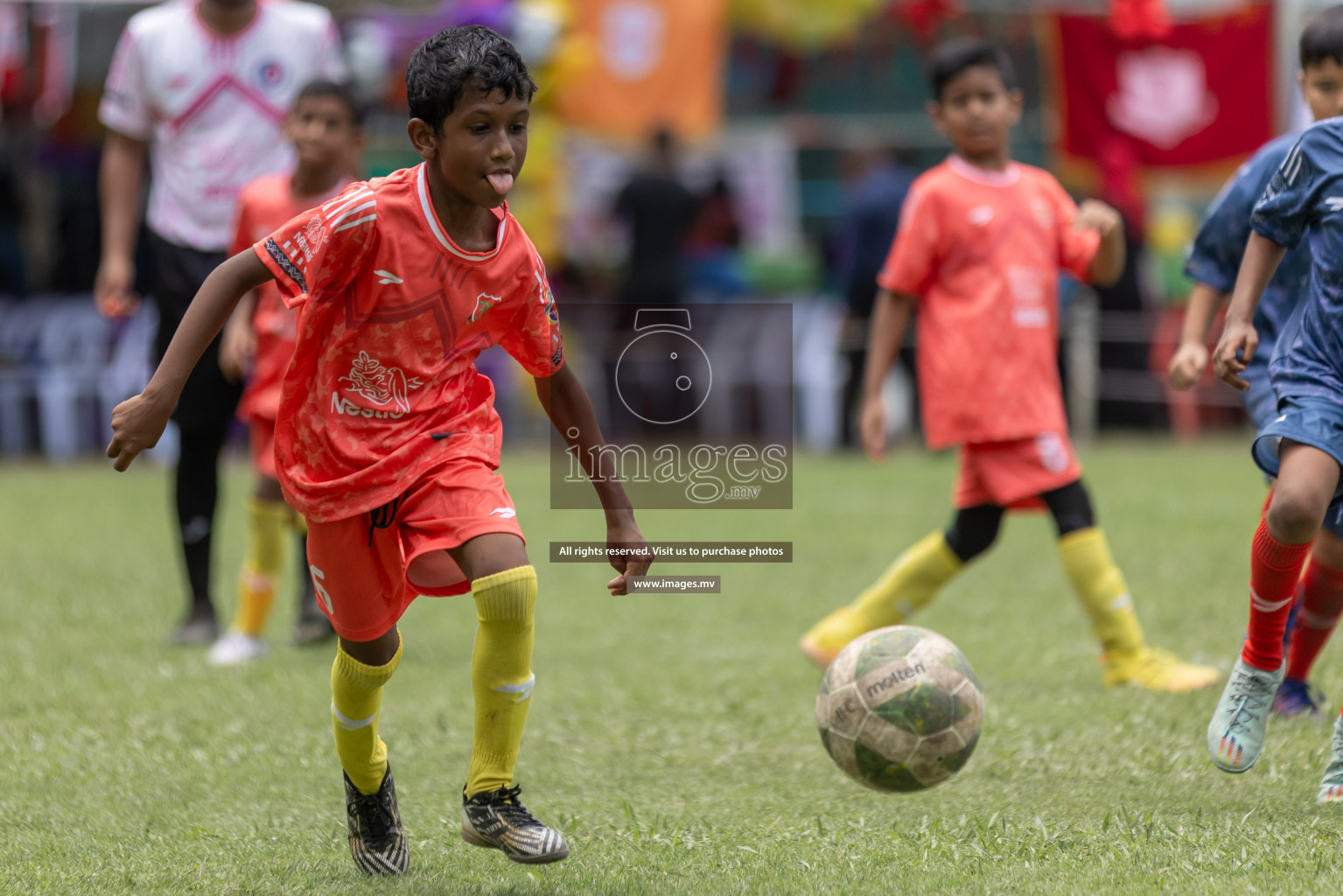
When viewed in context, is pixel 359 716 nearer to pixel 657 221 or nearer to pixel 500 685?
pixel 500 685

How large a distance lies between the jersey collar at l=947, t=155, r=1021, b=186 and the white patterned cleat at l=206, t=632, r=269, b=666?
299 cm

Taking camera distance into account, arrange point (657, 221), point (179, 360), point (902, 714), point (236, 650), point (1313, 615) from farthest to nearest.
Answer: point (657, 221), point (236, 650), point (1313, 615), point (902, 714), point (179, 360)

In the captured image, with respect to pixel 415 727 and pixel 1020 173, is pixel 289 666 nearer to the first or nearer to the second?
pixel 415 727

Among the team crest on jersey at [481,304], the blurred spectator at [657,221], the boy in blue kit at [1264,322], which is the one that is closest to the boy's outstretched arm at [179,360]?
the team crest on jersey at [481,304]

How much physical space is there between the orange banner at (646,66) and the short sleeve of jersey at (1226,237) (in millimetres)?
9200

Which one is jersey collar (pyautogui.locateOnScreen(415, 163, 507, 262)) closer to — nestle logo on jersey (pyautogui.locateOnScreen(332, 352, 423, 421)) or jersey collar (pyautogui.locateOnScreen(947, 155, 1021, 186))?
nestle logo on jersey (pyautogui.locateOnScreen(332, 352, 423, 421))

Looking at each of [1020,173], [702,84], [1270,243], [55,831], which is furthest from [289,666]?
[702,84]

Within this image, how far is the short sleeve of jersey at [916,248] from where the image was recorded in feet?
17.1

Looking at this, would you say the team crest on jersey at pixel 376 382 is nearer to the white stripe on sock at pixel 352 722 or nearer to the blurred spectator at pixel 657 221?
the white stripe on sock at pixel 352 722

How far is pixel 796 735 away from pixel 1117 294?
1066 centimetres

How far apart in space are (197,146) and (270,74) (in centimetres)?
39

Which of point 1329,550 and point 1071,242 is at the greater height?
point 1071,242

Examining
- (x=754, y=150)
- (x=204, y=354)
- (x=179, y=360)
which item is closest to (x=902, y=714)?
(x=179, y=360)

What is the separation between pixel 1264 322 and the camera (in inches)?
179
